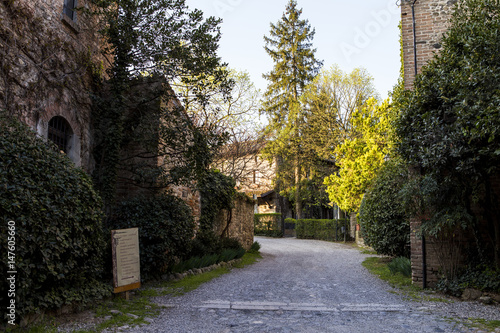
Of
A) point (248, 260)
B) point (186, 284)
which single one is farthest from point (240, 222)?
point (186, 284)

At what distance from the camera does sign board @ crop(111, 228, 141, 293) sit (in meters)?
5.74

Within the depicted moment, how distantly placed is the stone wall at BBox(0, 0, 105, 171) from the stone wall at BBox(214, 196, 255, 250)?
5256 millimetres

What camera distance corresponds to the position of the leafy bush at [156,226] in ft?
23.4

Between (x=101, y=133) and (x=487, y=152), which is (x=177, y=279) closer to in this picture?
(x=101, y=133)

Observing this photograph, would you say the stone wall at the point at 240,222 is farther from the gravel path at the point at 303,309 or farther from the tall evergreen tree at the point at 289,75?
the tall evergreen tree at the point at 289,75

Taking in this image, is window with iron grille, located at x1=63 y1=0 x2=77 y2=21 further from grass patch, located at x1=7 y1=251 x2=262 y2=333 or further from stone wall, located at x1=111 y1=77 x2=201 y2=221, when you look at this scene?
grass patch, located at x1=7 y1=251 x2=262 y2=333

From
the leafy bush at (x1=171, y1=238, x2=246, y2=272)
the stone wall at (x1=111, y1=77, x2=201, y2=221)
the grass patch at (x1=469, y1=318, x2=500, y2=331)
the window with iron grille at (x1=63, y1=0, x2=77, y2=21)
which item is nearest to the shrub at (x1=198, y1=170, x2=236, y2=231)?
the leafy bush at (x1=171, y1=238, x2=246, y2=272)

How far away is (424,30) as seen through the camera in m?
7.88

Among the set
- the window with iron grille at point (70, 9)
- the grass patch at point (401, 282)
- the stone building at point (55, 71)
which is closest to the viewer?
the stone building at point (55, 71)

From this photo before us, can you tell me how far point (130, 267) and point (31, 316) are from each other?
1.90 metres

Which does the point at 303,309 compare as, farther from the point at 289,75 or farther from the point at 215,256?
the point at 289,75

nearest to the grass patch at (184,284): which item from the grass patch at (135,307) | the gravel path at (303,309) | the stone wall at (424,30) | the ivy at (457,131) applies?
the grass patch at (135,307)

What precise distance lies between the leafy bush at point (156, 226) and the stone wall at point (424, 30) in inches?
218

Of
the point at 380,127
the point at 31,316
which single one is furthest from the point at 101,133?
the point at 380,127
